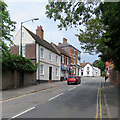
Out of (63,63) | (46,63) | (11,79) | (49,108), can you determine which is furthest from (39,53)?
(49,108)

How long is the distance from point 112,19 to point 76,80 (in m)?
17.0

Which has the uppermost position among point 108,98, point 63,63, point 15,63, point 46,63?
point 63,63

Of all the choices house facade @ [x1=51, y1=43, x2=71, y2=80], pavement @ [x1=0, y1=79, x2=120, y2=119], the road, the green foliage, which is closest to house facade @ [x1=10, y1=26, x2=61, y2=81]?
house facade @ [x1=51, y1=43, x2=71, y2=80]

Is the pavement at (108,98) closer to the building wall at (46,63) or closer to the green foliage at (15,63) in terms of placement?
the green foliage at (15,63)

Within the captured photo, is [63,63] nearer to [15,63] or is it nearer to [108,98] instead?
[15,63]

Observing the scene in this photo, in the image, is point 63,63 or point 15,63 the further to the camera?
point 63,63

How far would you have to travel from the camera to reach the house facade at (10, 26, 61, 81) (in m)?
24.0

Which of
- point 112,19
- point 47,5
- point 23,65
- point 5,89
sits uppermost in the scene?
point 47,5

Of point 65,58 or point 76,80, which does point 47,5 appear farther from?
point 65,58

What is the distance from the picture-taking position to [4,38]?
15.9 m

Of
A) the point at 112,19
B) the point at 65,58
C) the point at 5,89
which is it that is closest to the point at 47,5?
the point at 112,19

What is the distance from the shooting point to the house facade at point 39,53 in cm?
2400

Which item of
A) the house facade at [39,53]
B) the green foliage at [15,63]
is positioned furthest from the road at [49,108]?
the house facade at [39,53]

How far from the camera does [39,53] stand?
24.4 meters
